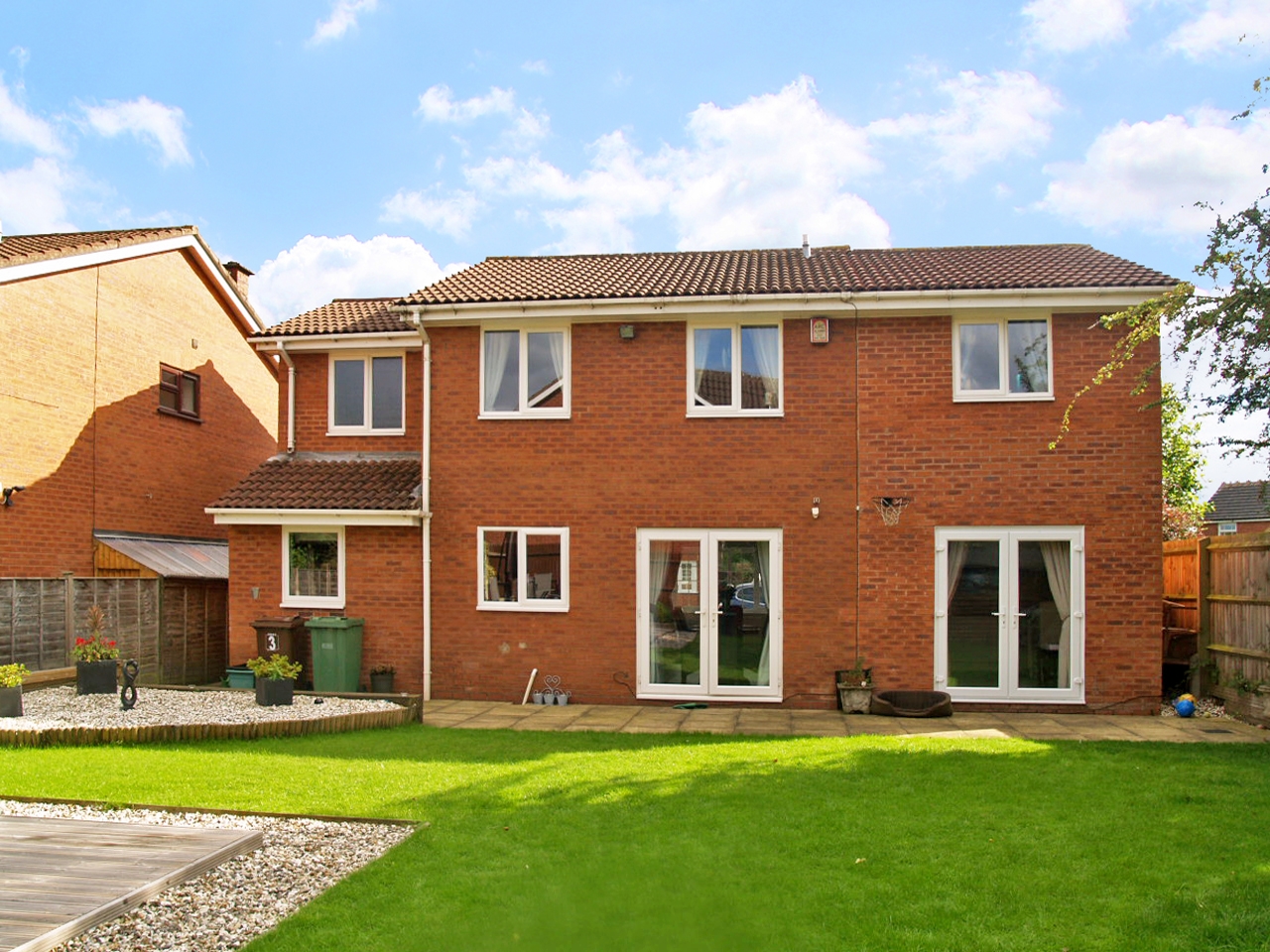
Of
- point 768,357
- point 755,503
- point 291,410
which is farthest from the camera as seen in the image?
point 291,410

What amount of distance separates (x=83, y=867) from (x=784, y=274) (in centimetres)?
1175

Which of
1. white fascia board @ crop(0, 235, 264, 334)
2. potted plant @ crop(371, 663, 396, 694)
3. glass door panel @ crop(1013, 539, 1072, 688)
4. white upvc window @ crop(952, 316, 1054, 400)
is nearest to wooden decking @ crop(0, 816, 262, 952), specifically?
potted plant @ crop(371, 663, 396, 694)

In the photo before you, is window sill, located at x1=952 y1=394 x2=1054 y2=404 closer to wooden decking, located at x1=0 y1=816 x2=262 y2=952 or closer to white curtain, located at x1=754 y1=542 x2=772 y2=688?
white curtain, located at x1=754 y1=542 x2=772 y2=688

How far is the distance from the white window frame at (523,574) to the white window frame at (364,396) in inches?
115

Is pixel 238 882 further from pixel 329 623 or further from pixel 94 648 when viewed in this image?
pixel 94 648

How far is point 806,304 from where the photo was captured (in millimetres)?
13344

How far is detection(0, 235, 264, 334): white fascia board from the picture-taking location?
1523 centimetres

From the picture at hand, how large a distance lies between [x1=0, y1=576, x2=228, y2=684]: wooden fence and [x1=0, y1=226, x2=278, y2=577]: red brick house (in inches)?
36.6

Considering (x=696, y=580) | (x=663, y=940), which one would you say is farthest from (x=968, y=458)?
(x=663, y=940)

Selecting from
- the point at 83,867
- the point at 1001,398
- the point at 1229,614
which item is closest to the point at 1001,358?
the point at 1001,398

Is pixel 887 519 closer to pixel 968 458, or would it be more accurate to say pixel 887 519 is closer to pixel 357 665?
pixel 968 458

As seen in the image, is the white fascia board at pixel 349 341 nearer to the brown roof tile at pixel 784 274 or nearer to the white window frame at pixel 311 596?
the brown roof tile at pixel 784 274

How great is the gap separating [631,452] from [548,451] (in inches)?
47.1

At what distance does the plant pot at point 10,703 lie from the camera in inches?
448
